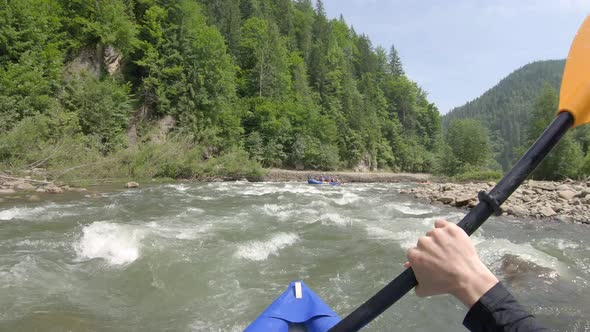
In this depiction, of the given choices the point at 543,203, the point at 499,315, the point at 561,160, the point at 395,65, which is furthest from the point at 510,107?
the point at 499,315

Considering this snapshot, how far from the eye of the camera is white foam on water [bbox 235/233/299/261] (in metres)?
5.84

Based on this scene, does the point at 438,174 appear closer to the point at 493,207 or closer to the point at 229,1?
the point at 229,1

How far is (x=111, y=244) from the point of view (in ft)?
19.2

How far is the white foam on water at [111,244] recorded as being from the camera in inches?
217

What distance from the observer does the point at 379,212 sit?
1057 centimetres

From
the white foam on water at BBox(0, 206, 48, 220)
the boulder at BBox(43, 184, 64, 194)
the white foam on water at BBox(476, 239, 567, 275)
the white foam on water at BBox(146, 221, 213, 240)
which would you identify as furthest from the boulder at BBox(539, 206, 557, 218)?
the boulder at BBox(43, 184, 64, 194)

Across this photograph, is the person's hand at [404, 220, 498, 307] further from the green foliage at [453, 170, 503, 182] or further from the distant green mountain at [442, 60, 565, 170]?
the distant green mountain at [442, 60, 565, 170]

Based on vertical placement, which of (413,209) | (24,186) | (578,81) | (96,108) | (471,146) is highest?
(96,108)

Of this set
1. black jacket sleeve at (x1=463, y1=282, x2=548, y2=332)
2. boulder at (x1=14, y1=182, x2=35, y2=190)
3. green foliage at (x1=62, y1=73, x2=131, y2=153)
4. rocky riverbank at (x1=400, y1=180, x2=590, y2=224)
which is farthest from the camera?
green foliage at (x1=62, y1=73, x2=131, y2=153)

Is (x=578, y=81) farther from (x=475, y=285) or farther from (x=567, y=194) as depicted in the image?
(x=567, y=194)

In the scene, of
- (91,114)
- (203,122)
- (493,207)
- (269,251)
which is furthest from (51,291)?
(203,122)

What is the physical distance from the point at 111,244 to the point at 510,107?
163m

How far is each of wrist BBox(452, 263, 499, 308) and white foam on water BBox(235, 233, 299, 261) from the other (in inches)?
192

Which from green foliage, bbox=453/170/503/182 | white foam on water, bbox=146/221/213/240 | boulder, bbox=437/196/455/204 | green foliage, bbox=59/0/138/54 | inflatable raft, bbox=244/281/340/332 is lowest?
green foliage, bbox=453/170/503/182
